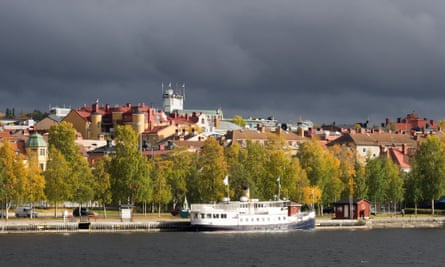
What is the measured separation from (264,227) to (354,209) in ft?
65.7

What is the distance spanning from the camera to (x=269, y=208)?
432 ft

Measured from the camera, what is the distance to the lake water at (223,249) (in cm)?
9344

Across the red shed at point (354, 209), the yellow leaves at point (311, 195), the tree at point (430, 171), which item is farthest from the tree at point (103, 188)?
the tree at point (430, 171)

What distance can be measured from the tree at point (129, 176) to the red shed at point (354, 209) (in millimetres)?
28396

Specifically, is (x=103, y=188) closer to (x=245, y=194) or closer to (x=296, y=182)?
(x=245, y=194)

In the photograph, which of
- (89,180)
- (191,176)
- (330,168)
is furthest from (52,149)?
(330,168)

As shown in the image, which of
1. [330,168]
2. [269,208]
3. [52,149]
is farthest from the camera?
[330,168]

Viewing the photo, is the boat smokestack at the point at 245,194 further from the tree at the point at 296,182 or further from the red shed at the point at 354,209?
the red shed at the point at 354,209

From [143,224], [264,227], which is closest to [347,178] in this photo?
[264,227]

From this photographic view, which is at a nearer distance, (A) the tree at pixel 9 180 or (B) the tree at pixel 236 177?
(A) the tree at pixel 9 180

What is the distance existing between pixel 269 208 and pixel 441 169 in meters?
40.1

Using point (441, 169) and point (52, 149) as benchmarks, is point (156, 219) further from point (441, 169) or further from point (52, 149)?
point (441, 169)

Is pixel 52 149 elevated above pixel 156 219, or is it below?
above

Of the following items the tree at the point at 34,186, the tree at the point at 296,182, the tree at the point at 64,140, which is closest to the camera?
the tree at the point at 34,186
